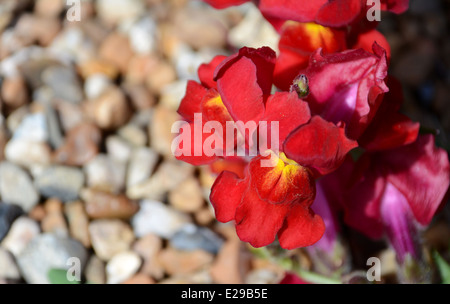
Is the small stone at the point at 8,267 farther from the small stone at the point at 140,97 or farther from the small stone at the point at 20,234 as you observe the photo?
the small stone at the point at 140,97

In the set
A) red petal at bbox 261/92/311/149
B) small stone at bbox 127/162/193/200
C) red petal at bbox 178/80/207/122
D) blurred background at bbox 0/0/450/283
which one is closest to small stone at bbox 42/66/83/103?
blurred background at bbox 0/0/450/283

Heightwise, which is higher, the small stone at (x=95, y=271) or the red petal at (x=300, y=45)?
the red petal at (x=300, y=45)

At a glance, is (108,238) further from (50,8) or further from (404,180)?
(50,8)

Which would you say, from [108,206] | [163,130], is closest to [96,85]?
[163,130]

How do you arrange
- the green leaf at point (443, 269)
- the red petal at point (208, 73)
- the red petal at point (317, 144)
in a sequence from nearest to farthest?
the red petal at point (317, 144) < the red petal at point (208, 73) < the green leaf at point (443, 269)

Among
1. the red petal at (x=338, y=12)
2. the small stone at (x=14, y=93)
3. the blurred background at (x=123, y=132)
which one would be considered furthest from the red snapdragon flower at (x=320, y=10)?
the small stone at (x=14, y=93)

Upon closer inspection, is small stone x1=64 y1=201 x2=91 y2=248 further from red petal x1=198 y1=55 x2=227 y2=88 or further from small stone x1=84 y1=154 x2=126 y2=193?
red petal x1=198 y1=55 x2=227 y2=88

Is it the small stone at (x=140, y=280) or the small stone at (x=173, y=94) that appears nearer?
the small stone at (x=140, y=280)
